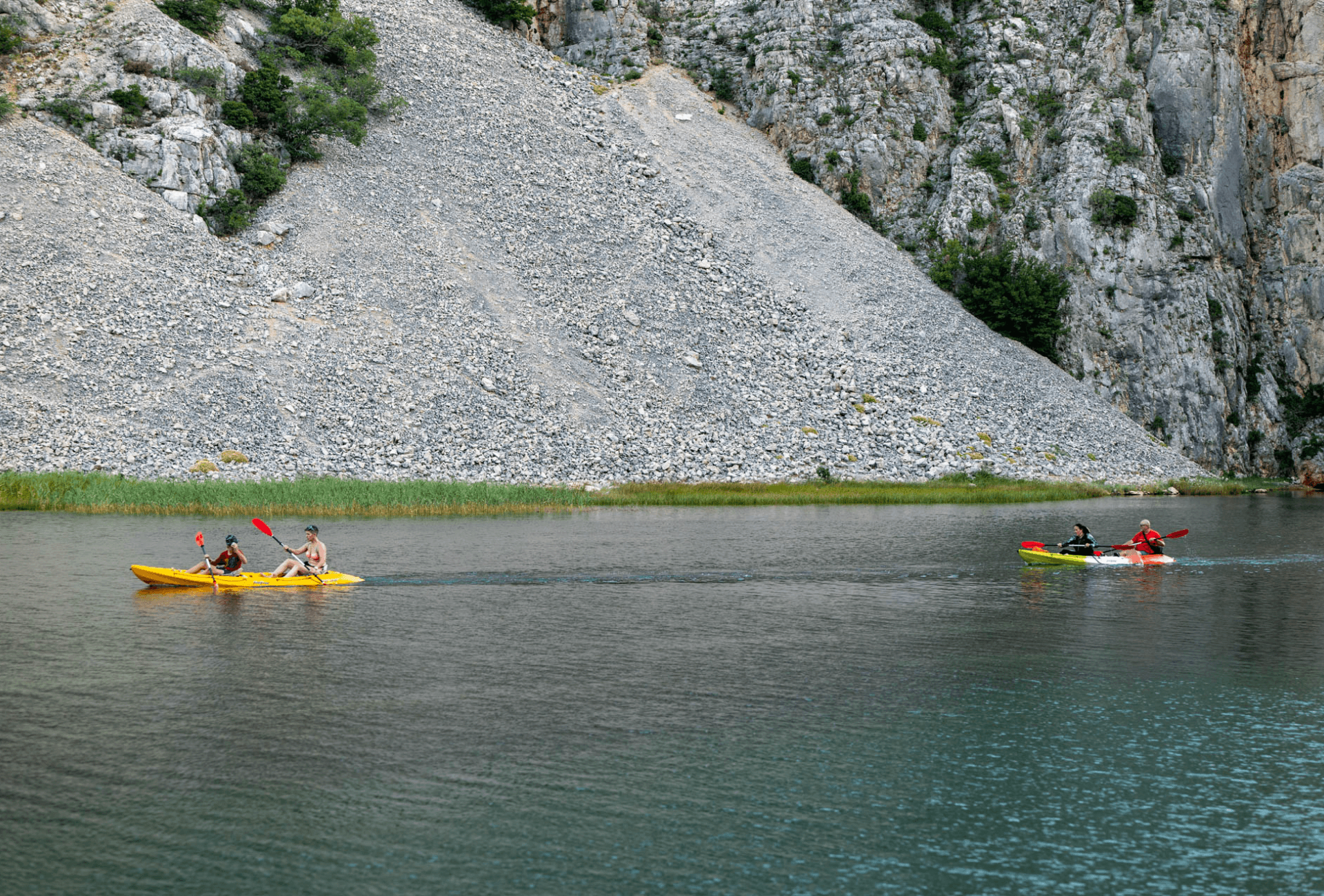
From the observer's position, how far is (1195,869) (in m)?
10.1

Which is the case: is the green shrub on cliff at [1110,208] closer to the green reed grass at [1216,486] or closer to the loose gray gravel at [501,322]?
the loose gray gravel at [501,322]

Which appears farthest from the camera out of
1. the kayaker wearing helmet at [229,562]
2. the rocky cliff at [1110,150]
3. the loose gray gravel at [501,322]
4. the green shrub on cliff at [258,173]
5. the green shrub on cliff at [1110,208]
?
the green shrub on cliff at [1110,208]

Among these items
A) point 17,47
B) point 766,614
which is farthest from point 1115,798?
point 17,47

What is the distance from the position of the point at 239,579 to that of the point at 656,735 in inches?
633

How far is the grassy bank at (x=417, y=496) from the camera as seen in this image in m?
39.7

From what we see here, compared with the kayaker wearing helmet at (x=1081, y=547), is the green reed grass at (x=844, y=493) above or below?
above

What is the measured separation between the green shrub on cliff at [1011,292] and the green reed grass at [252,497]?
38613 millimetres

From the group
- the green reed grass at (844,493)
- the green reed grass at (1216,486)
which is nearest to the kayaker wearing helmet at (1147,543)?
the green reed grass at (844,493)

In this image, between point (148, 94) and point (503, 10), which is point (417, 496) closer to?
point (148, 94)

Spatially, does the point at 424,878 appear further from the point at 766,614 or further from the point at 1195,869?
the point at 766,614

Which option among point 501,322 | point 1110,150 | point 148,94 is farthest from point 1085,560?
point 148,94

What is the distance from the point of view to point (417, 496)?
141ft

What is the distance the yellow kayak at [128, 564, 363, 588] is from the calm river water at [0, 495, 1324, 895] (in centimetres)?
39

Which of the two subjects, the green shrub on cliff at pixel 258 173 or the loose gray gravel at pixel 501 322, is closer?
the loose gray gravel at pixel 501 322
